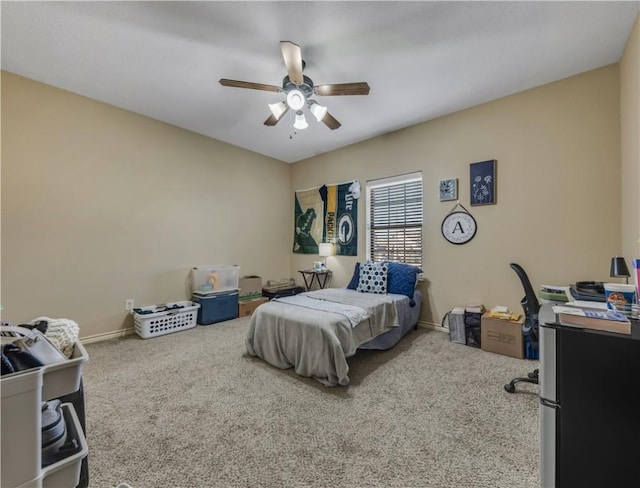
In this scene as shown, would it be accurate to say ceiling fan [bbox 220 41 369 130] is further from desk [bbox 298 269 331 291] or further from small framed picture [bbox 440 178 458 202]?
desk [bbox 298 269 331 291]

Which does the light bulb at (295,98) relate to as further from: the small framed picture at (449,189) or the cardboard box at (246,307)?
the cardboard box at (246,307)

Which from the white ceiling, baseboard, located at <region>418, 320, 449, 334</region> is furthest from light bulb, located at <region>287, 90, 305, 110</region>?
baseboard, located at <region>418, 320, 449, 334</region>

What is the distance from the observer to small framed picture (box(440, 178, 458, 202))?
3281 millimetres

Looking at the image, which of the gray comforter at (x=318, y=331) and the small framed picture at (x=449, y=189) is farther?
the small framed picture at (x=449, y=189)

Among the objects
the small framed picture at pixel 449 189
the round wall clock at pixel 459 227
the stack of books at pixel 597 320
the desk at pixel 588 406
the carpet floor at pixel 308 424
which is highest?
the small framed picture at pixel 449 189

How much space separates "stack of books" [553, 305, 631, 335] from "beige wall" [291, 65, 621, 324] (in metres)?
2.12

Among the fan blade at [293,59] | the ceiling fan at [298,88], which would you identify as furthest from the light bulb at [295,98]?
the fan blade at [293,59]

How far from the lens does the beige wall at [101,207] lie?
2602 millimetres

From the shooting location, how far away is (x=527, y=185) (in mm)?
2820

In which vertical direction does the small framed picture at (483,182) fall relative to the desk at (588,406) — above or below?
above

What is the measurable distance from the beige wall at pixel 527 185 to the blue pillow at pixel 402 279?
336 mm

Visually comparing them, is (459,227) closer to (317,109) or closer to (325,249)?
(325,249)

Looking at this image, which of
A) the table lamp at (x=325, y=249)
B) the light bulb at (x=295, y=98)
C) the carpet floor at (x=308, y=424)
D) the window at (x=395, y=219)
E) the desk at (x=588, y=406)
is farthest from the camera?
the table lamp at (x=325, y=249)

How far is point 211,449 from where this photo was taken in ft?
4.79
